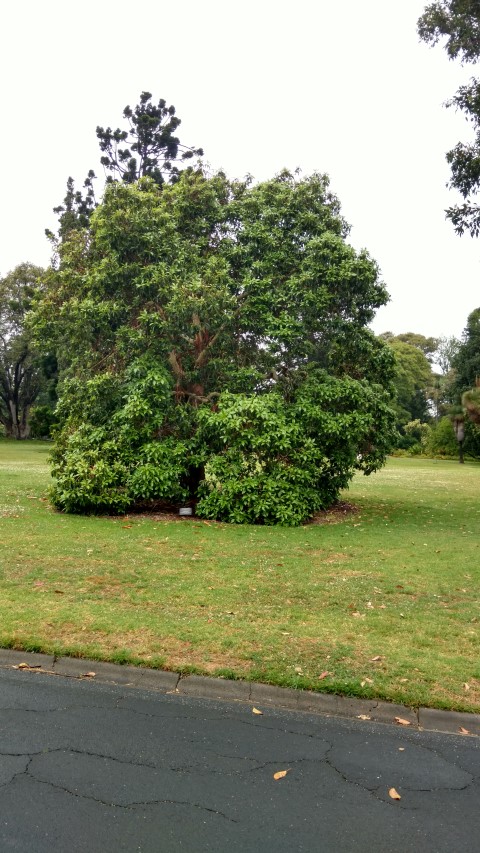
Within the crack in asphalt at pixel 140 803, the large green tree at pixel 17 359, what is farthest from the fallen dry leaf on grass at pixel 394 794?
the large green tree at pixel 17 359

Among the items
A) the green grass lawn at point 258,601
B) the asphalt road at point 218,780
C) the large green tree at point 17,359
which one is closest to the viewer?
the asphalt road at point 218,780

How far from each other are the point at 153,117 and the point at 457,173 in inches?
967

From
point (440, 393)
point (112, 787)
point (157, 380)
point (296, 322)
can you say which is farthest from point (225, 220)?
point (440, 393)

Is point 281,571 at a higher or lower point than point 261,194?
lower

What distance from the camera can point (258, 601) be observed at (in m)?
7.29

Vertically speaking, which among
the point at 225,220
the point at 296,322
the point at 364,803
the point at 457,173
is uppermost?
the point at 457,173

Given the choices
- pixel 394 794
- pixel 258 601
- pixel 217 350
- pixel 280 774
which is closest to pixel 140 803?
pixel 280 774

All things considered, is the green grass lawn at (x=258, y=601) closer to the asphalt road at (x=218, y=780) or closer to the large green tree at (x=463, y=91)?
the asphalt road at (x=218, y=780)

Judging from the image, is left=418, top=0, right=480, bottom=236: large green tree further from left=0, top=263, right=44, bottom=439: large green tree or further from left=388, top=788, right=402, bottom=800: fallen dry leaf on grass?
left=0, top=263, right=44, bottom=439: large green tree

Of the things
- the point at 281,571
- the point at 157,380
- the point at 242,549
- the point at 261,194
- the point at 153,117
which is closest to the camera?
the point at 281,571

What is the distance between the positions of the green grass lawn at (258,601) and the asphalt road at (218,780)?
2.02 ft

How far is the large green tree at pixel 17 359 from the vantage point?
54.9 meters

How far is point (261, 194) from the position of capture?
1489 cm

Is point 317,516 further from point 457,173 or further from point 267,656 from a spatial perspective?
point 267,656
